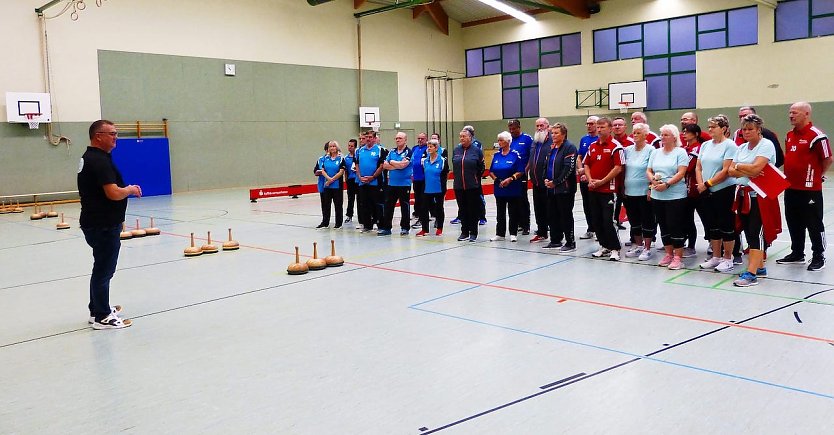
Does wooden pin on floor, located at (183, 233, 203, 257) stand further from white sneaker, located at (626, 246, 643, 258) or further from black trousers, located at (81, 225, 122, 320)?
white sneaker, located at (626, 246, 643, 258)

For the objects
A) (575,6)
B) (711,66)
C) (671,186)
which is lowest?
(671,186)

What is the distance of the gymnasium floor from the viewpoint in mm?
3484

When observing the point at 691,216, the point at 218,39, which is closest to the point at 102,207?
the point at 691,216

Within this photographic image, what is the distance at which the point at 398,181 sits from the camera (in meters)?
10.3

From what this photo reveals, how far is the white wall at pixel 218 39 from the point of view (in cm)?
1712

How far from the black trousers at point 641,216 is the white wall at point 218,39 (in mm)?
15861

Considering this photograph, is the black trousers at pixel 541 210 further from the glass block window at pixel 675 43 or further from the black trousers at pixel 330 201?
the glass block window at pixel 675 43

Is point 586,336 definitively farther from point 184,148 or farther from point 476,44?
point 476,44

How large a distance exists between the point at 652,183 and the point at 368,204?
16.7 ft

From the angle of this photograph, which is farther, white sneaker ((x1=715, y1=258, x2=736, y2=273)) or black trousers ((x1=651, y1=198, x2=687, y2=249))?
black trousers ((x1=651, y1=198, x2=687, y2=249))

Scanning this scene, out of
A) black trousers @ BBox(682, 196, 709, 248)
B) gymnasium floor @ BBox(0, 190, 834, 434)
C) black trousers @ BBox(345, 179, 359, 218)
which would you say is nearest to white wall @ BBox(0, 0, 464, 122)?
black trousers @ BBox(345, 179, 359, 218)

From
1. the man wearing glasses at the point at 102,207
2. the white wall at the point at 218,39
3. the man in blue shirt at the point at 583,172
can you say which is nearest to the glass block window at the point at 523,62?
the white wall at the point at 218,39

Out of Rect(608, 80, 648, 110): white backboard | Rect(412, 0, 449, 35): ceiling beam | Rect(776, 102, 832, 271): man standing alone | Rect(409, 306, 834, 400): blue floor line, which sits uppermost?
Rect(412, 0, 449, 35): ceiling beam

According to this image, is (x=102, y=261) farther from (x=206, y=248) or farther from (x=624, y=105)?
(x=624, y=105)
